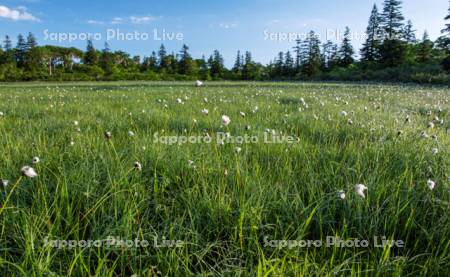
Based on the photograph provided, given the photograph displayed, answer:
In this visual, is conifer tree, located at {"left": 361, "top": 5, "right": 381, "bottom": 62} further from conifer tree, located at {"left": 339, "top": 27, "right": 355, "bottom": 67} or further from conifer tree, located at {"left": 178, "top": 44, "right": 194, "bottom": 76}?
conifer tree, located at {"left": 178, "top": 44, "right": 194, "bottom": 76}

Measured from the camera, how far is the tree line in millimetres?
41156

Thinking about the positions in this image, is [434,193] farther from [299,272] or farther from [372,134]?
[372,134]

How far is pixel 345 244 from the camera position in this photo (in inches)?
58.7

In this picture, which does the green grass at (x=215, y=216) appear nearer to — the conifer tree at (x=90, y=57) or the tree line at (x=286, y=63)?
the tree line at (x=286, y=63)

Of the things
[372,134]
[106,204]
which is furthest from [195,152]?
[372,134]

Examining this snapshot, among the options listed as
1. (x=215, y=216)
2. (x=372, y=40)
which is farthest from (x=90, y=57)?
(x=215, y=216)

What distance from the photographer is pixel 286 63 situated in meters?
76.9

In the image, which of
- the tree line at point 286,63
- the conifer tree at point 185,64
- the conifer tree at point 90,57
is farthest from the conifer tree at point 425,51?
the conifer tree at point 90,57

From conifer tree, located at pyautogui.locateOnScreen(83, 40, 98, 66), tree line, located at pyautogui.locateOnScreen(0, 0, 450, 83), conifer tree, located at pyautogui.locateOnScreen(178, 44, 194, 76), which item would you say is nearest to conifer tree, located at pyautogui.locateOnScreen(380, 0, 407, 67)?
tree line, located at pyautogui.locateOnScreen(0, 0, 450, 83)

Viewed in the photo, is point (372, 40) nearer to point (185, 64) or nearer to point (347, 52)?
point (347, 52)

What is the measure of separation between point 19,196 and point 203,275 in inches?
54.0

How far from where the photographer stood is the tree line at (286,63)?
41.2 metres

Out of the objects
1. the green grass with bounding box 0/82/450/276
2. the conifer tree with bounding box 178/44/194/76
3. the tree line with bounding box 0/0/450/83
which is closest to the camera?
the green grass with bounding box 0/82/450/276

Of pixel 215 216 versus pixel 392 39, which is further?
pixel 392 39
